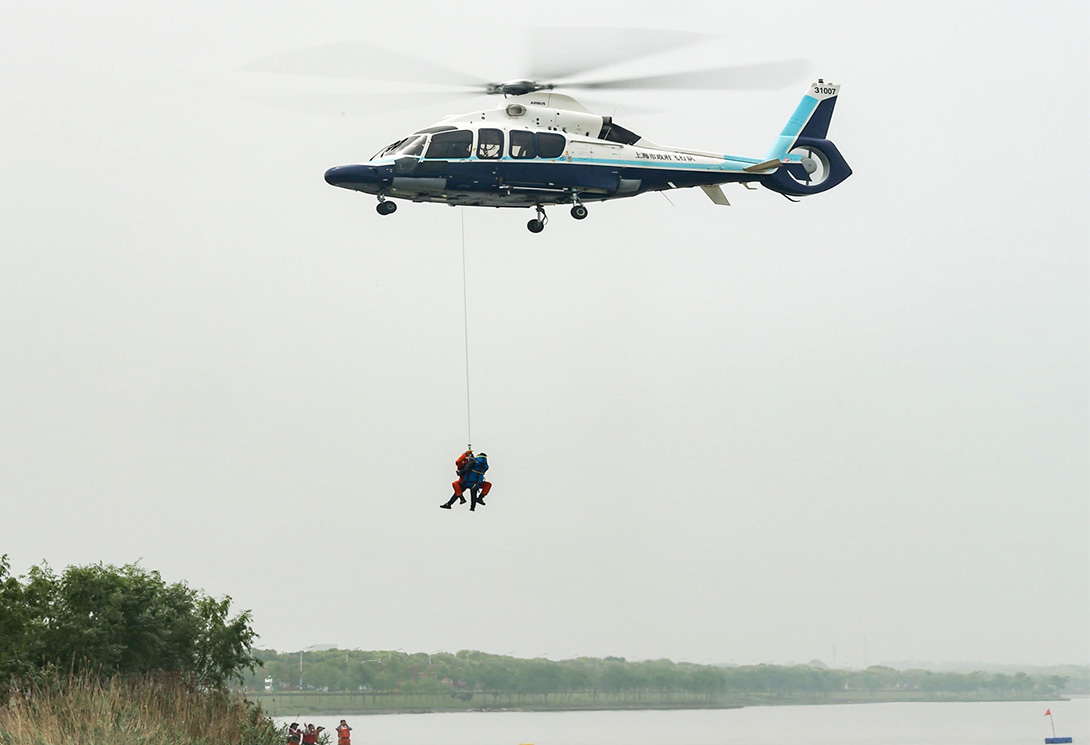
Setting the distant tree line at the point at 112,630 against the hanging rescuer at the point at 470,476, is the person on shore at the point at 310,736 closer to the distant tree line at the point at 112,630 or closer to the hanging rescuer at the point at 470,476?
the distant tree line at the point at 112,630

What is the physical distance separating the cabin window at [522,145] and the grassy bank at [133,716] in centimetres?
1507

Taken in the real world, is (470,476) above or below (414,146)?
below

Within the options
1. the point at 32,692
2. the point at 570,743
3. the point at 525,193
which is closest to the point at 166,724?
the point at 32,692

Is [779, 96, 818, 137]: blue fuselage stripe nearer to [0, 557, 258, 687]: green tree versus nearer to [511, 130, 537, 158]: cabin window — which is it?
[511, 130, 537, 158]: cabin window

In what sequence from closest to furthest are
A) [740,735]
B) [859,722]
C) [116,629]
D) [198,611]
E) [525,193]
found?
[525,193], [116,629], [198,611], [740,735], [859,722]

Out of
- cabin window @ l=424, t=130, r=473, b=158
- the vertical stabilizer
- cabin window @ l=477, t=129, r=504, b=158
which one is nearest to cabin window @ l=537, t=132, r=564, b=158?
cabin window @ l=477, t=129, r=504, b=158

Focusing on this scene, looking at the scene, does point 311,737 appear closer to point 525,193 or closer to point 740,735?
point 525,193

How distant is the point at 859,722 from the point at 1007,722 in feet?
55.4

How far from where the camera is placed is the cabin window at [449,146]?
3078 centimetres

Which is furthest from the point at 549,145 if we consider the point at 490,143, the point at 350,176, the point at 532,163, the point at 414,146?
the point at 350,176

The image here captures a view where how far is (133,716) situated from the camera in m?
32.5

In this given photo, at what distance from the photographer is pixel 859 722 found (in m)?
155

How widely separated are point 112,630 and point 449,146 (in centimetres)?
2472

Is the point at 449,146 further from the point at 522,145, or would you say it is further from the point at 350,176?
the point at 350,176
